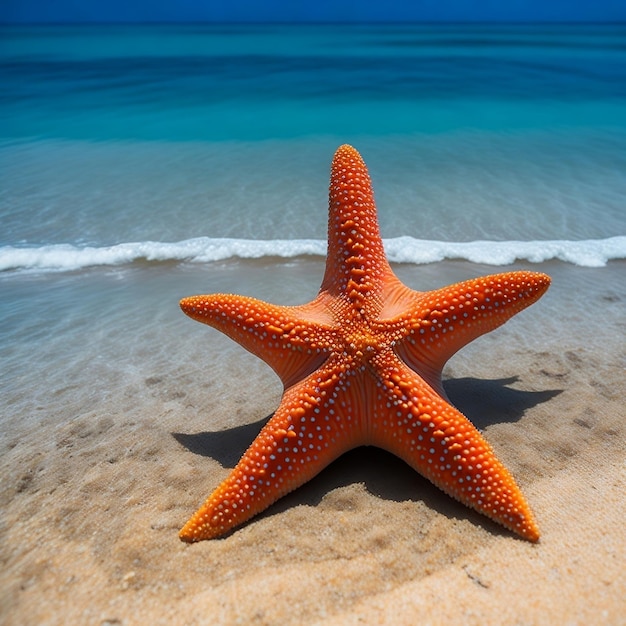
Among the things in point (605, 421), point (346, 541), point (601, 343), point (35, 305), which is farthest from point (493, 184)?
point (346, 541)

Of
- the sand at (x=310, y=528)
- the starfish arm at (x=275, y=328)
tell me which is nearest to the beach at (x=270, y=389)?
the sand at (x=310, y=528)

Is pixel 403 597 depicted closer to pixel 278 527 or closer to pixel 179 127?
pixel 278 527

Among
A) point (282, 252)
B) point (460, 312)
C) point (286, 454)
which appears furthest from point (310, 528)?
point (282, 252)

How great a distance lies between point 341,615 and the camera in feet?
6.36

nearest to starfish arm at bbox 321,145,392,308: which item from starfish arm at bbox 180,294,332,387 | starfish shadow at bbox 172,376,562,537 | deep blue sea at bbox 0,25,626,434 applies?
starfish arm at bbox 180,294,332,387

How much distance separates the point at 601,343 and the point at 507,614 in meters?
2.58

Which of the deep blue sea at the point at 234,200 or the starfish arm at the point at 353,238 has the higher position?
the starfish arm at the point at 353,238

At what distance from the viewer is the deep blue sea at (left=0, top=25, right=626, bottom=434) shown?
4391mm

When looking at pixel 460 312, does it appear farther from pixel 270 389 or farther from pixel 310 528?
pixel 270 389

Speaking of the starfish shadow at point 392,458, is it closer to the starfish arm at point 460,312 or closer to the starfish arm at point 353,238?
the starfish arm at point 460,312

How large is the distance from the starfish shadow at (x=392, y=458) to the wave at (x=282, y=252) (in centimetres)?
257

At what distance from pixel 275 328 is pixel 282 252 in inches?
133

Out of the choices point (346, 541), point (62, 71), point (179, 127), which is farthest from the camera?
point (62, 71)

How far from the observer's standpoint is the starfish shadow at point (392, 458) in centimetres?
244
